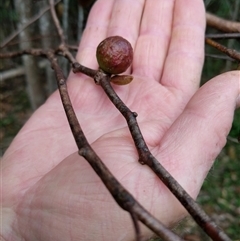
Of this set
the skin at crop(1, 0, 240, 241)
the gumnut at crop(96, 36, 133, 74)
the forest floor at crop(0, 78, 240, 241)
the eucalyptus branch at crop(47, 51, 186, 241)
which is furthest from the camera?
the forest floor at crop(0, 78, 240, 241)

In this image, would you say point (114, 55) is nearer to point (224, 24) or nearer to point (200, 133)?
point (200, 133)

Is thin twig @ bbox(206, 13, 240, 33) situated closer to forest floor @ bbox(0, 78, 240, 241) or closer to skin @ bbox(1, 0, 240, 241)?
skin @ bbox(1, 0, 240, 241)

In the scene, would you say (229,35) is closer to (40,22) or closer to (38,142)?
(38,142)

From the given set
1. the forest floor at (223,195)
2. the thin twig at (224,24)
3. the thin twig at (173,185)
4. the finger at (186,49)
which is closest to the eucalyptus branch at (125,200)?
the thin twig at (173,185)

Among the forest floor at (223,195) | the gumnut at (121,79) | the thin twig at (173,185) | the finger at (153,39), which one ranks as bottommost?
the forest floor at (223,195)

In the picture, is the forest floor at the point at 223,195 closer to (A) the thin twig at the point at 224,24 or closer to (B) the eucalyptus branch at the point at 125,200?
(A) the thin twig at the point at 224,24

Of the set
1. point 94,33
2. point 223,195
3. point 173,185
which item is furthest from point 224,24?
point 223,195

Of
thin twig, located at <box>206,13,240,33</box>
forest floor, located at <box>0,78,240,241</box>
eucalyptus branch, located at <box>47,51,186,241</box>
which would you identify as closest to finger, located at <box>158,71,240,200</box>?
eucalyptus branch, located at <box>47,51,186,241</box>
